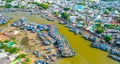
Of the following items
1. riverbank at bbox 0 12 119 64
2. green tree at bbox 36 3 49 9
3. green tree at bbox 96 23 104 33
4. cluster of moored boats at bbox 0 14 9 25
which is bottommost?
riverbank at bbox 0 12 119 64

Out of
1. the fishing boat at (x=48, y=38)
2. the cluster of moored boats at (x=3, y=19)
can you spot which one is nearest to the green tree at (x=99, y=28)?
the fishing boat at (x=48, y=38)

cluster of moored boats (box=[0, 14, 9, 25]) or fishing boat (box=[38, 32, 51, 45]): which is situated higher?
cluster of moored boats (box=[0, 14, 9, 25])

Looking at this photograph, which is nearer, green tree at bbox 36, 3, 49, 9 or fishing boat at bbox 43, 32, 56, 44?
fishing boat at bbox 43, 32, 56, 44

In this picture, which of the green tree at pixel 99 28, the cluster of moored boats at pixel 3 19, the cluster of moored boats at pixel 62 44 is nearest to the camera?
the cluster of moored boats at pixel 62 44

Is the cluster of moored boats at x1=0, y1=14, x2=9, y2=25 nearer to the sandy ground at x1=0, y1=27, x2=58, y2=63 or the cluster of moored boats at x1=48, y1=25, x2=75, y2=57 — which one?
the sandy ground at x1=0, y1=27, x2=58, y2=63

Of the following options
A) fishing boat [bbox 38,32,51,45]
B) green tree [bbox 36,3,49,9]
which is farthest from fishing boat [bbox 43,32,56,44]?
green tree [bbox 36,3,49,9]

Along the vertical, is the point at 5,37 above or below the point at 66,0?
below

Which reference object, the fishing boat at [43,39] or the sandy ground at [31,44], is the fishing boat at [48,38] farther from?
the sandy ground at [31,44]

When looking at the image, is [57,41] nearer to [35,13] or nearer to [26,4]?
[35,13]

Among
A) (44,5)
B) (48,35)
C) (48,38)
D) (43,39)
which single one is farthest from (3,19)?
(48,38)

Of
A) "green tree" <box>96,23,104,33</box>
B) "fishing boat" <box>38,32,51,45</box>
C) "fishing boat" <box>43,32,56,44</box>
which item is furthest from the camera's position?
"green tree" <box>96,23,104,33</box>

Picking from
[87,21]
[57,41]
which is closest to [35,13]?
[87,21]
